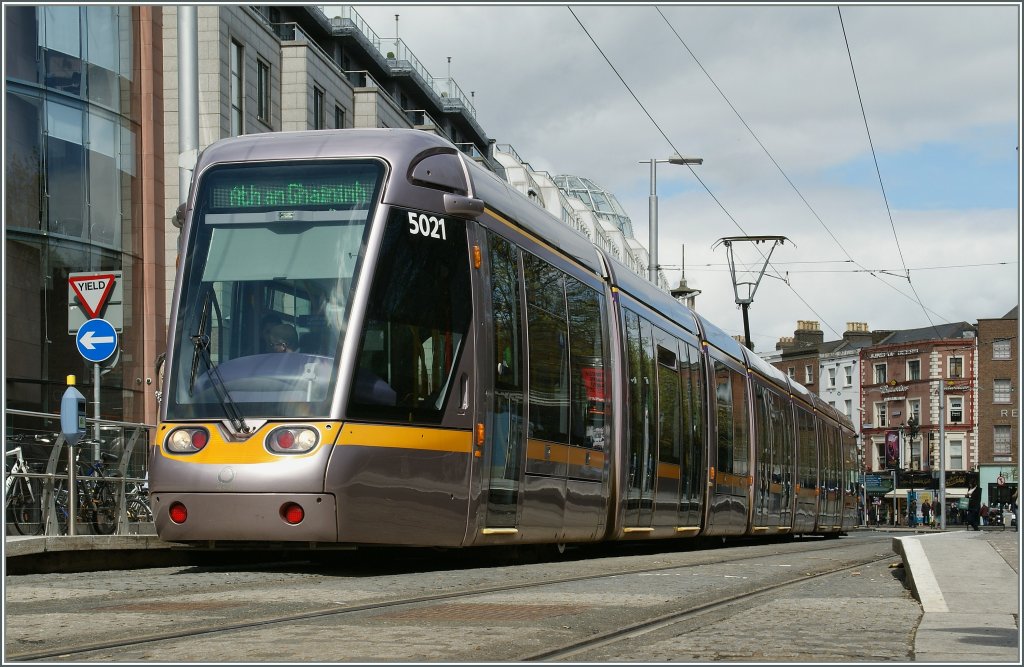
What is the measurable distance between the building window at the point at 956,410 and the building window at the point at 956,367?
5.24ft

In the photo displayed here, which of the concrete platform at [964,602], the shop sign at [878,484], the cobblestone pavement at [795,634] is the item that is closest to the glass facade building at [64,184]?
the concrete platform at [964,602]

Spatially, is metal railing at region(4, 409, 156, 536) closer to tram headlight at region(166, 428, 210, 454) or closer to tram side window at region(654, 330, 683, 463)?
tram headlight at region(166, 428, 210, 454)

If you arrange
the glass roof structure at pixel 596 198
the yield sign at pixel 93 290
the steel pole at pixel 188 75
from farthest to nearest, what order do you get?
1. the glass roof structure at pixel 596 198
2. the steel pole at pixel 188 75
3. the yield sign at pixel 93 290

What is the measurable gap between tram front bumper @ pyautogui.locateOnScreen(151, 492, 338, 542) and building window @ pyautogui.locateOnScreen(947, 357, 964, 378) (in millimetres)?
85353

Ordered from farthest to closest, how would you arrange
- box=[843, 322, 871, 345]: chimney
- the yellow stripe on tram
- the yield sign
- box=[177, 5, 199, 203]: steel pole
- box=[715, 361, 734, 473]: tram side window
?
1. box=[843, 322, 871, 345]: chimney
2. box=[715, 361, 734, 473]: tram side window
3. box=[177, 5, 199, 203]: steel pole
4. the yield sign
5. the yellow stripe on tram

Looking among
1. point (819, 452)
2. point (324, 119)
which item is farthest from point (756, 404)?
point (324, 119)

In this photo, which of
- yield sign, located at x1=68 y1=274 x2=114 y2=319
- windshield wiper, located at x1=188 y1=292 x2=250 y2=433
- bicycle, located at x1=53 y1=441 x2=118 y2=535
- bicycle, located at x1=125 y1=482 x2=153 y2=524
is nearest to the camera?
windshield wiper, located at x1=188 y1=292 x2=250 y2=433

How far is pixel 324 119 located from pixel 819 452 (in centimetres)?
1763

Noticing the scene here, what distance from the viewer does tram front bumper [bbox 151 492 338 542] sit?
9805mm

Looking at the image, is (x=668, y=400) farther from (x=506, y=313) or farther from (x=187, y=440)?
(x=187, y=440)

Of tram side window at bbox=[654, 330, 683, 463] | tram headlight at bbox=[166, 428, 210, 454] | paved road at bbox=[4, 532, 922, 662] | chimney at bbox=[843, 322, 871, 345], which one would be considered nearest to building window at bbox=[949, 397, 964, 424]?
chimney at bbox=[843, 322, 871, 345]

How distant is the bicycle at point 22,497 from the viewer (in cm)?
1311

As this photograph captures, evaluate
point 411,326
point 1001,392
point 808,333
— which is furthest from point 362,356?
point 808,333

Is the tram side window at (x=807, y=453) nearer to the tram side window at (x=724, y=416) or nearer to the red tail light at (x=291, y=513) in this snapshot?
the tram side window at (x=724, y=416)
